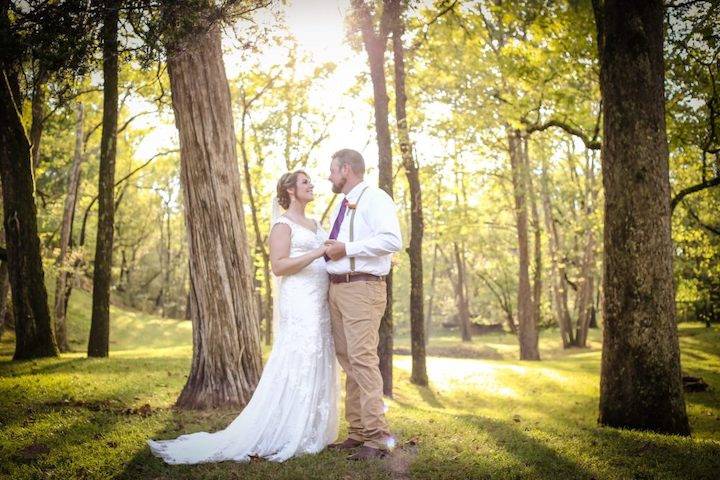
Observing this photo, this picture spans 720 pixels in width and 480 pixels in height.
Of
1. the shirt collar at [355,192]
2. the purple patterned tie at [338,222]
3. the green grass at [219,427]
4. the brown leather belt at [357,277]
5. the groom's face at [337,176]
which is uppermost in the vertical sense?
the groom's face at [337,176]

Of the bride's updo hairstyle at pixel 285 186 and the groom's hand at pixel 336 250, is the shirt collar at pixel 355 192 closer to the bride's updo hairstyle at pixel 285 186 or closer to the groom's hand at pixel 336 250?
the groom's hand at pixel 336 250

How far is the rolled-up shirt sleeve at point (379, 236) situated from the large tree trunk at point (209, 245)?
9.60 feet

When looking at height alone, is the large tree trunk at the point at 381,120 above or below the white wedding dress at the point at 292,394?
above

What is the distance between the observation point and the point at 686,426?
21.8 ft

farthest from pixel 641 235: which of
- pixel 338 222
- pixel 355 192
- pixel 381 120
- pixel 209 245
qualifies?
pixel 381 120

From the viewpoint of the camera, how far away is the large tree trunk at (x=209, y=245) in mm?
7098

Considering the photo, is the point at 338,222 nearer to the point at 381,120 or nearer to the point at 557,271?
the point at 381,120

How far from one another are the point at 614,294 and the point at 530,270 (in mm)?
16586

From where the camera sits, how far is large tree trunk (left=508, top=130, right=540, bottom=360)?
2016cm

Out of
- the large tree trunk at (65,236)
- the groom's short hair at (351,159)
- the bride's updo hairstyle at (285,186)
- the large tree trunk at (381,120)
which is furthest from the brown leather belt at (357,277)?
the large tree trunk at (65,236)

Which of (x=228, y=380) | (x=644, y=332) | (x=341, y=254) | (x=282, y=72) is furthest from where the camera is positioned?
(x=282, y=72)

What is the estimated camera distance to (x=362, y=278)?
5.02 meters

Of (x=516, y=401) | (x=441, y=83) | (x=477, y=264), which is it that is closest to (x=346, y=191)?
(x=516, y=401)

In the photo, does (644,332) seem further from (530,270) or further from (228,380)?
(530,270)
